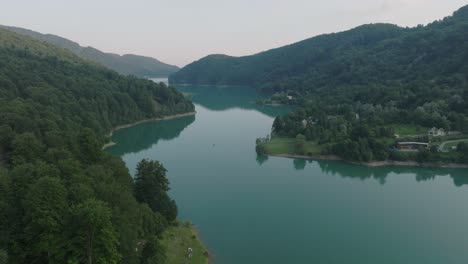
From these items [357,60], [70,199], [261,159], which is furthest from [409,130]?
[357,60]

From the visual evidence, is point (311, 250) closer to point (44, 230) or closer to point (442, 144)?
point (44, 230)

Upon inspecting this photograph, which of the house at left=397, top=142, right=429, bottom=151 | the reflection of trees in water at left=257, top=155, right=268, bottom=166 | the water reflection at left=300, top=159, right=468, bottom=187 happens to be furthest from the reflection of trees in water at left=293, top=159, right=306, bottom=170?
the house at left=397, top=142, right=429, bottom=151

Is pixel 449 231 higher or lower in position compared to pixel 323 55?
lower

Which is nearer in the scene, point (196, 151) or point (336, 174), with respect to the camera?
point (336, 174)

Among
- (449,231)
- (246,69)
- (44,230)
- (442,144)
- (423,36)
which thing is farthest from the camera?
(246,69)

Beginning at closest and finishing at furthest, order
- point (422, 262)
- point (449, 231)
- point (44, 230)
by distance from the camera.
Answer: point (44, 230) → point (422, 262) → point (449, 231)

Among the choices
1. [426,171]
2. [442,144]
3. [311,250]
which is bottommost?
[311,250]

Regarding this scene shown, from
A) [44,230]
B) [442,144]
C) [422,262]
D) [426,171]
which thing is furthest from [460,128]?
[44,230]
